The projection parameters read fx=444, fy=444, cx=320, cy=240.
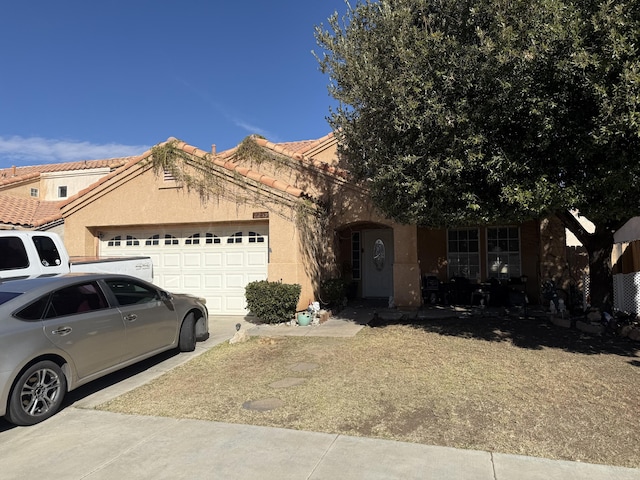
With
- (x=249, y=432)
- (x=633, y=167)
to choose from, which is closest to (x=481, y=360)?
(x=633, y=167)

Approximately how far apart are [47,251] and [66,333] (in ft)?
12.1

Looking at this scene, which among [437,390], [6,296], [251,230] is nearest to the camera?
[6,296]

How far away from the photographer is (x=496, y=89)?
20.0 ft

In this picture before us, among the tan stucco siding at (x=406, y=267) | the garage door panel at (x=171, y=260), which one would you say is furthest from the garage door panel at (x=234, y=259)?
the tan stucco siding at (x=406, y=267)

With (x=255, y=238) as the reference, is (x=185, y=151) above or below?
above

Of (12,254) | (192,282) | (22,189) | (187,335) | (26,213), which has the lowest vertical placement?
(187,335)

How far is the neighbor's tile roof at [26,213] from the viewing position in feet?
43.5

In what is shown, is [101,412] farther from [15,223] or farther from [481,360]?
[15,223]

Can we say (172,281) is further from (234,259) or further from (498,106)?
(498,106)

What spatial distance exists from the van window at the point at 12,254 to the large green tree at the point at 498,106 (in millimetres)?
6192

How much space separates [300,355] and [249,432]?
2949mm

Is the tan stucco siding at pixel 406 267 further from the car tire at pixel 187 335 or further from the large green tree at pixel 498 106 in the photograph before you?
the car tire at pixel 187 335

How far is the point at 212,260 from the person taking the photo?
11555mm

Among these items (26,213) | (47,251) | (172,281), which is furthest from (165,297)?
(26,213)
